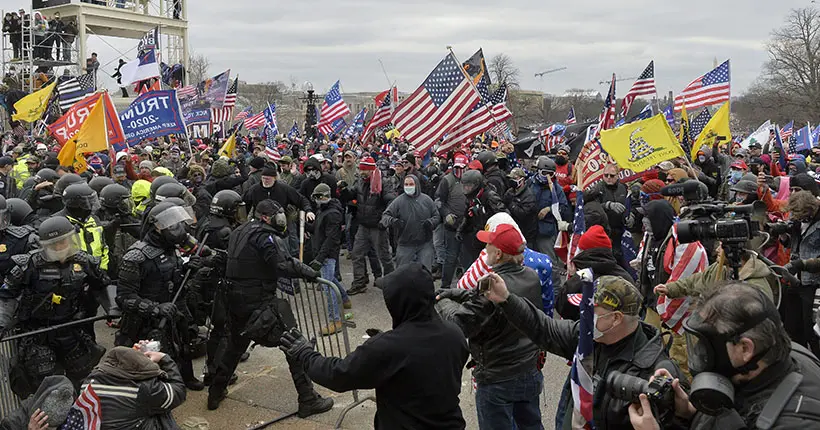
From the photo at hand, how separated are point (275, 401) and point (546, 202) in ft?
16.4

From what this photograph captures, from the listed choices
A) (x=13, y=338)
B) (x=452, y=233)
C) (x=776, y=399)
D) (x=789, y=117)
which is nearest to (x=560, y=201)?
(x=452, y=233)

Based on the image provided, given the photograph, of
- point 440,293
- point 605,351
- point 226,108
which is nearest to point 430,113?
point 440,293

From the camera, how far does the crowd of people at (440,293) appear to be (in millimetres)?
2650

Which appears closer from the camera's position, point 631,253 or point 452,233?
point 631,253

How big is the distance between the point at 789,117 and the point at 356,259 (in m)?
52.0

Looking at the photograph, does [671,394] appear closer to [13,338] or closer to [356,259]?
[13,338]

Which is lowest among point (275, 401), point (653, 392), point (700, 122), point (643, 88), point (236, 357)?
point (275, 401)

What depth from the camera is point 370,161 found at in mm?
10812

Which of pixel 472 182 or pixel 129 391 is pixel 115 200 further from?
pixel 129 391

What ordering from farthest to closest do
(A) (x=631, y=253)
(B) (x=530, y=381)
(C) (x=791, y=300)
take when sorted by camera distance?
(A) (x=631, y=253), (C) (x=791, y=300), (B) (x=530, y=381)

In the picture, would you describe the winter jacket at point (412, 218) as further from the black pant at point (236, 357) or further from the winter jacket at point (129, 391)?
the winter jacket at point (129, 391)

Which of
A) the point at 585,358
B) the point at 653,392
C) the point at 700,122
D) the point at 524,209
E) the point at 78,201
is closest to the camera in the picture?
the point at 653,392

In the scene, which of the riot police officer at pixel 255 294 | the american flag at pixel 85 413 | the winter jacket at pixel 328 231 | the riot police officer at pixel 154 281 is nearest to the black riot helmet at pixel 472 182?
the winter jacket at pixel 328 231

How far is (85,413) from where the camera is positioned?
12.2 feet
